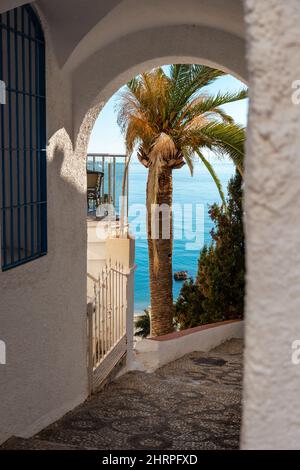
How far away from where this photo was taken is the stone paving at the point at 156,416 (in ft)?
18.0

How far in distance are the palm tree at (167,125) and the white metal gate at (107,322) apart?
4.15 metres

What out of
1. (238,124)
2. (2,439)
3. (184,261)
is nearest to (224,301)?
(238,124)

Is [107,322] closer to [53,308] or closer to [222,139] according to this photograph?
[53,308]

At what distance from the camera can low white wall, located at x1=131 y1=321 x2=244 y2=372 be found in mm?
9195

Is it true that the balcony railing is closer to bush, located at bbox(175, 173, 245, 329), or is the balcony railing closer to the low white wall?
Answer: the low white wall

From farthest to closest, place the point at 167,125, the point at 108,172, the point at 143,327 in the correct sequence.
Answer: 1. the point at 143,327
2. the point at 167,125
3. the point at 108,172

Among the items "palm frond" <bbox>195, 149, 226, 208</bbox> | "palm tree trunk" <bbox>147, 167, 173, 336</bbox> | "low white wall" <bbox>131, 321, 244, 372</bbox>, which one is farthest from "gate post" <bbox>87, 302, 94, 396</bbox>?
"palm frond" <bbox>195, 149, 226, 208</bbox>

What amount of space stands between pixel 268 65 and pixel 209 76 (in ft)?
37.8

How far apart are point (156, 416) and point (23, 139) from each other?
10.4ft

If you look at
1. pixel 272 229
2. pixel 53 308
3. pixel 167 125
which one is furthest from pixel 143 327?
pixel 272 229

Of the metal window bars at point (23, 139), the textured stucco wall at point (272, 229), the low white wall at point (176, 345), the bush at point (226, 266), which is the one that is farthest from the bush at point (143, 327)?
the textured stucco wall at point (272, 229)

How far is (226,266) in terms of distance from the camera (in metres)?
13.4

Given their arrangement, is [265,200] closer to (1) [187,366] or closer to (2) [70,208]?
(2) [70,208]

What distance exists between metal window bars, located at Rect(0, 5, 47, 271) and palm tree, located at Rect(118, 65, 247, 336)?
21.4 feet
